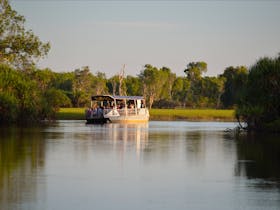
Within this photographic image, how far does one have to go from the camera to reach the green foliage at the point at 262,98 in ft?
143

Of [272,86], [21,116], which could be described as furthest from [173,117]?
[272,86]

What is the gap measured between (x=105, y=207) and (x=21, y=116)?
4906 cm

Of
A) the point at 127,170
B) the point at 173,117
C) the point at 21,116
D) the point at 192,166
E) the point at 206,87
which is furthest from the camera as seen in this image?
the point at 206,87

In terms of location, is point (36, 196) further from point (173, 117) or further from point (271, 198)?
point (173, 117)

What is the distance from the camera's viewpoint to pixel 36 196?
1436cm

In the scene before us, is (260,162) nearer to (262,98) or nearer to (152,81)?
(262,98)

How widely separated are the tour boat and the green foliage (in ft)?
78.1

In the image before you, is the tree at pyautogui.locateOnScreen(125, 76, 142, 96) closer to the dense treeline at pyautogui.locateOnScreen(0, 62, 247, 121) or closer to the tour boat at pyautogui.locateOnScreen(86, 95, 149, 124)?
the dense treeline at pyautogui.locateOnScreen(0, 62, 247, 121)

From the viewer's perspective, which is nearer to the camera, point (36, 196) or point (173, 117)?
point (36, 196)

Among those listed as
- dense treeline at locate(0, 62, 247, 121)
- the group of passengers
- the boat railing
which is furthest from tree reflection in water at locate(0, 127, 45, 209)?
dense treeline at locate(0, 62, 247, 121)

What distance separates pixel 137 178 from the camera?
17.8 m

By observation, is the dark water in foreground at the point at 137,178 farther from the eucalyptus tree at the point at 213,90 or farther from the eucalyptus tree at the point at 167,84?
the eucalyptus tree at the point at 167,84

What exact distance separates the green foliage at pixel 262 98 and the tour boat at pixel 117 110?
23798 mm

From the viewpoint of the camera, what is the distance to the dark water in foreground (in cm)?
1398
